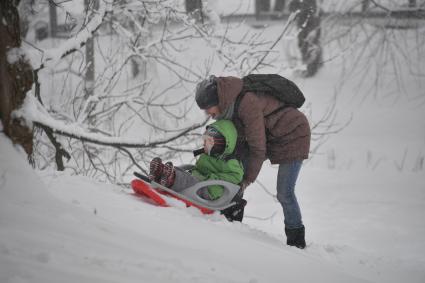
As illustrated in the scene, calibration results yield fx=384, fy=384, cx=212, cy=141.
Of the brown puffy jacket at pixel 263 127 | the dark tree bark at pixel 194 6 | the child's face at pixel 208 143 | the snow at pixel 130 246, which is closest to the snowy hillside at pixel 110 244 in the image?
the snow at pixel 130 246

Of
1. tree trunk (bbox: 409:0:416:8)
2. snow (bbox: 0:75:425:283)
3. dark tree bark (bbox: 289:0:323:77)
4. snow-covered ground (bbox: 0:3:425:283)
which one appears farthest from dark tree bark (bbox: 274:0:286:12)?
snow (bbox: 0:75:425:283)

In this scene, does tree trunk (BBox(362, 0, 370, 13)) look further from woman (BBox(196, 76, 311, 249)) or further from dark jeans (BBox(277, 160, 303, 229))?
dark jeans (BBox(277, 160, 303, 229))

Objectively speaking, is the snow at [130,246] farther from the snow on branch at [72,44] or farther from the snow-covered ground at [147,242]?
the snow on branch at [72,44]

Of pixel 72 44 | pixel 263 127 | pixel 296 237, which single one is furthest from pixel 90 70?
pixel 296 237

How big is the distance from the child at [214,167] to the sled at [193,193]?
7 centimetres

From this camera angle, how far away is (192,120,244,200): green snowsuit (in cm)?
288

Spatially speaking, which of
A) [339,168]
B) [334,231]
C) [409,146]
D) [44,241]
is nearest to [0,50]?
[44,241]

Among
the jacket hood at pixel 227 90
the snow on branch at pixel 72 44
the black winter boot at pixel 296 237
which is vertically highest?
the snow on branch at pixel 72 44

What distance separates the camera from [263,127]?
9.31 ft

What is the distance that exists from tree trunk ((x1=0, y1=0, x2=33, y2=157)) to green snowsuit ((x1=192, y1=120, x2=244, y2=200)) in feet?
4.33

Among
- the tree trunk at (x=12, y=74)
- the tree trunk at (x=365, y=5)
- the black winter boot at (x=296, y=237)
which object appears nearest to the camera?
the tree trunk at (x=12, y=74)

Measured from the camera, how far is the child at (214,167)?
2867mm

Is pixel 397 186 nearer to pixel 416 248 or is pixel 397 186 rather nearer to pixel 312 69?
pixel 416 248

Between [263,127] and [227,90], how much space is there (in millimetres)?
382
